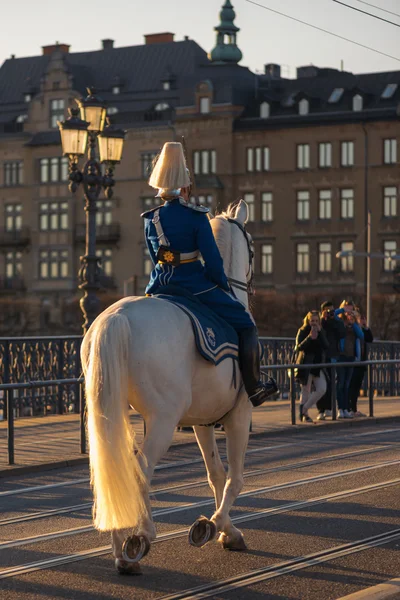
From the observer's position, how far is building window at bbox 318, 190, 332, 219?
92500 millimetres

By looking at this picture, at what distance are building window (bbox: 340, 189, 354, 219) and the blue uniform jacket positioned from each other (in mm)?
82456

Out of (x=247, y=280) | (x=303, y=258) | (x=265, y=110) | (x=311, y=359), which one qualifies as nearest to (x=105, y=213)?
(x=265, y=110)

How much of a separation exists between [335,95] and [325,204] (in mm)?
7522

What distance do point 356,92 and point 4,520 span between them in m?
83.4

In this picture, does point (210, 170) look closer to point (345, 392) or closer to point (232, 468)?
point (345, 392)

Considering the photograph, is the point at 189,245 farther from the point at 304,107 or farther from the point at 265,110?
the point at 265,110

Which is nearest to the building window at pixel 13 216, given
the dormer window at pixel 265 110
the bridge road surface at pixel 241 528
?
the dormer window at pixel 265 110

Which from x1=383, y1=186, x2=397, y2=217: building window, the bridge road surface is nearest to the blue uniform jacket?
the bridge road surface

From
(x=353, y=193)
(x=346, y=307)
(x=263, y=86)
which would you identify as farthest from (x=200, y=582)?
(x=263, y=86)

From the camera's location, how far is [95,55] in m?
107

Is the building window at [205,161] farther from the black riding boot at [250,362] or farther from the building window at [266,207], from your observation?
the black riding boot at [250,362]

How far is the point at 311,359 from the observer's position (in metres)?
23.2

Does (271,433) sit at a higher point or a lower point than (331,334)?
lower

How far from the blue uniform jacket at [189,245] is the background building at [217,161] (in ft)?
252
